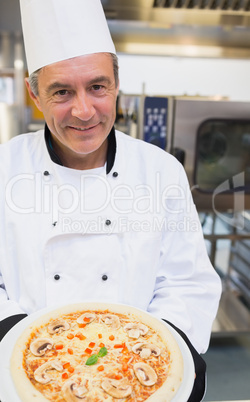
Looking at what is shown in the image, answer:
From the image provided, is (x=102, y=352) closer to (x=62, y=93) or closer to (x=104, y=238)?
(x=104, y=238)

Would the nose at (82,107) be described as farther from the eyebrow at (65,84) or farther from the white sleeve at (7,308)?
the white sleeve at (7,308)

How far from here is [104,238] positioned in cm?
128

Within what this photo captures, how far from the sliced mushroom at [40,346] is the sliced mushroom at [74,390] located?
129 mm

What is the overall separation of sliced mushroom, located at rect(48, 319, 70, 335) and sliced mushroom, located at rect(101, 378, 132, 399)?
0.22 metres

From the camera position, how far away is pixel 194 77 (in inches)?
217

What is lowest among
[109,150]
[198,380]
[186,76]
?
[198,380]

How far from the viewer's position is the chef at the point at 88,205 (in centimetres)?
113

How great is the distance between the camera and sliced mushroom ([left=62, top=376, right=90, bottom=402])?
2.52ft

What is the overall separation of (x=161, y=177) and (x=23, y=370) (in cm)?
82

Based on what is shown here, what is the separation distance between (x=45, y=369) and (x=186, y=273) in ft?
2.13

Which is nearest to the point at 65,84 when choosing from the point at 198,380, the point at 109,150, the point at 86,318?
the point at 109,150

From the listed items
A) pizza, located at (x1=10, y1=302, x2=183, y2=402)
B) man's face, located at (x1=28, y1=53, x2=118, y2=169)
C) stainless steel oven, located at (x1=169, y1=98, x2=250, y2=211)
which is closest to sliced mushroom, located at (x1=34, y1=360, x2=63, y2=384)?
pizza, located at (x1=10, y1=302, x2=183, y2=402)

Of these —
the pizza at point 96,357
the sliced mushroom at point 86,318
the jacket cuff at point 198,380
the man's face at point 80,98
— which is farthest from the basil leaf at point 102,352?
the man's face at point 80,98

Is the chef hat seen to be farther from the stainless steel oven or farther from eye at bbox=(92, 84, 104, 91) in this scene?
the stainless steel oven
